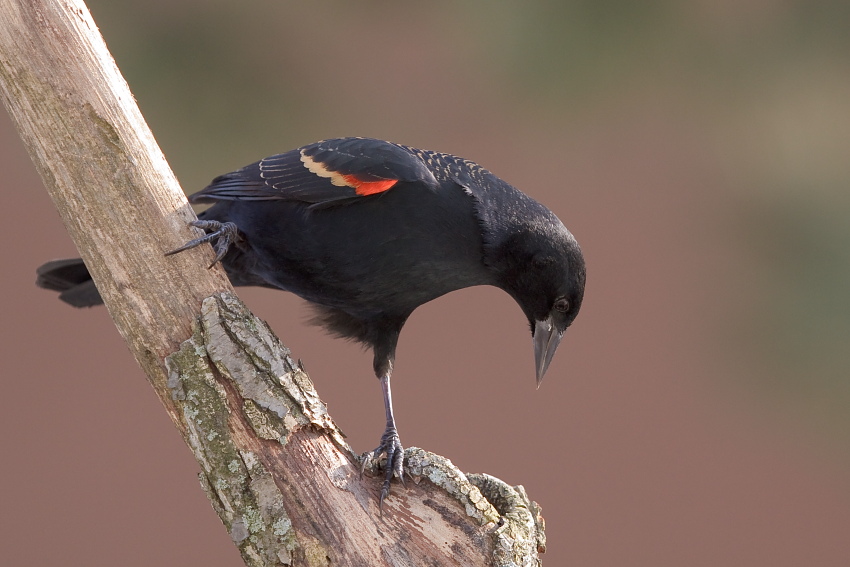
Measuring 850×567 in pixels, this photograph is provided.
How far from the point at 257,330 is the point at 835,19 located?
3918mm

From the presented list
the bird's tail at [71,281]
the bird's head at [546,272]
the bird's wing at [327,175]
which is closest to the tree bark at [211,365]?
the bird's wing at [327,175]

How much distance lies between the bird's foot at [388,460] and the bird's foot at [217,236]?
61 cm

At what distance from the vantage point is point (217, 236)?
2.32 meters

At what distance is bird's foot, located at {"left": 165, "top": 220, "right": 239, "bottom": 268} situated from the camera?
203 cm

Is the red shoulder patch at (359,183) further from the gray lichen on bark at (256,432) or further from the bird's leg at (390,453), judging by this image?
the bird's leg at (390,453)

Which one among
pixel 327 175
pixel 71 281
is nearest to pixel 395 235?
pixel 327 175

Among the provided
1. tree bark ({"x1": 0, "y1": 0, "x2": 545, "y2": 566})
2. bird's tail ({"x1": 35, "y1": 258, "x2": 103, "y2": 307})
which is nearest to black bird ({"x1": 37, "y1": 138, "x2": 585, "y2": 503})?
tree bark ({"x1": 0, "y1": 0, "x2": 545, "y2": 566})

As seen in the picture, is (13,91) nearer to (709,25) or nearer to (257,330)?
(257,330)

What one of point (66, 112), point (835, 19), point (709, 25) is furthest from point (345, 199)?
point (835, 19)

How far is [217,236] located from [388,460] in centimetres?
78

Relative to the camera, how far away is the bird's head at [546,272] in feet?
7.92

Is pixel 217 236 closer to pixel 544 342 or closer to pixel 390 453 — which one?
pixel 390 453

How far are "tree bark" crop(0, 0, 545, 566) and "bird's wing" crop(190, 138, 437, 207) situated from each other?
19.7 inches

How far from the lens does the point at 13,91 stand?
6.43ft
